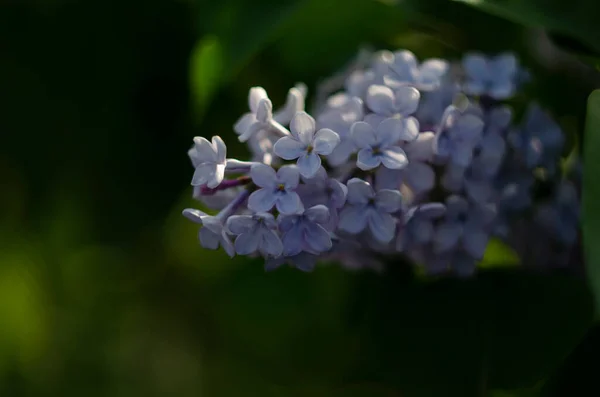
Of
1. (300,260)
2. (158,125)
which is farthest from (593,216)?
(158,125)

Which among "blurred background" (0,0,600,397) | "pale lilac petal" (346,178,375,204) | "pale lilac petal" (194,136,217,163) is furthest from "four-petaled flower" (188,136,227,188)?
"blurred background" (0,0,600,397)

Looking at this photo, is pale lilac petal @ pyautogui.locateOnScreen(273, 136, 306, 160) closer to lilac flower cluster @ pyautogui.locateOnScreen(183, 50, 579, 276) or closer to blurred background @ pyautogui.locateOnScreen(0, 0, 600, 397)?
lilac flower cluster @ pyautogui.locateOnScreen(183, 50, 579, 276)

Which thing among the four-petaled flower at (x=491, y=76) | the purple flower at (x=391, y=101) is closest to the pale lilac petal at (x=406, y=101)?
the purple flower at (x=391, y=101)

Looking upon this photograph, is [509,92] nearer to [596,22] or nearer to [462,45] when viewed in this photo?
[596,22]

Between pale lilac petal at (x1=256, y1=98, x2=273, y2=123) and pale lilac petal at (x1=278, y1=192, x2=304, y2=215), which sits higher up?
pale lilac petal at (x1=256, y1=98, x2=273, y2=123)

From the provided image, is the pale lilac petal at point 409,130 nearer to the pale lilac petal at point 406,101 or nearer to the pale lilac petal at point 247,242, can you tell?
the pale lilac petal at point 406,101

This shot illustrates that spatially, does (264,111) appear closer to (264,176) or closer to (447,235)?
(264,176)
